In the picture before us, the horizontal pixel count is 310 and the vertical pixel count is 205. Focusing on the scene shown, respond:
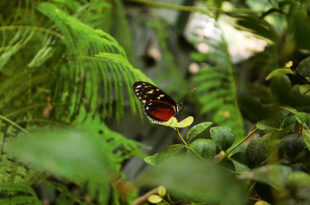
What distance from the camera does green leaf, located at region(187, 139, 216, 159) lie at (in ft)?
1.22

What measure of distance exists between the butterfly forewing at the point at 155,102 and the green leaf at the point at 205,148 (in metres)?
0.06

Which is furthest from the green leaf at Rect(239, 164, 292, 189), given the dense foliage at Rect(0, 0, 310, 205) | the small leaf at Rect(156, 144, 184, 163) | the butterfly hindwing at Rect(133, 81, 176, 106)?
the butterfly hindwing at Rect(133, 81, 176, 106)

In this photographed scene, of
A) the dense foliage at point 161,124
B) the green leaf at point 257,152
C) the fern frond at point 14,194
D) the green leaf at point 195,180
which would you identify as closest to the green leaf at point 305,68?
the dense foliage at point 161,124

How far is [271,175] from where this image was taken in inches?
9.1

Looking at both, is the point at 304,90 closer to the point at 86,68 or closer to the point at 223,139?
the point at 223,139

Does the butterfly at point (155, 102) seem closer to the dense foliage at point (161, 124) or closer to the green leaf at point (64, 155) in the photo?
the dense foliage at point (161, 124)

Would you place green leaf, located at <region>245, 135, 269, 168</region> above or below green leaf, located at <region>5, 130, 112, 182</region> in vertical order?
below

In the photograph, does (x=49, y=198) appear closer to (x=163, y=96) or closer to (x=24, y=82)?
(x=24, y=82)

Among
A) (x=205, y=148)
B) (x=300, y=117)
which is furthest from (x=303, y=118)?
(x=205, y=148)

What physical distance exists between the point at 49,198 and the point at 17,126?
0.64m

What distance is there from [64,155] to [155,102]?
281 mm

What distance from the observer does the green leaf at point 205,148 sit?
373mm

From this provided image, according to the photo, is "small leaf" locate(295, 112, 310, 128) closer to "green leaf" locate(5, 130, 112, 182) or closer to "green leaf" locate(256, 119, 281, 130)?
"green leaf" locate(256, 119, 281, 130)

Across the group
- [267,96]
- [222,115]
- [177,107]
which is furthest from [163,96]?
[222,115]
